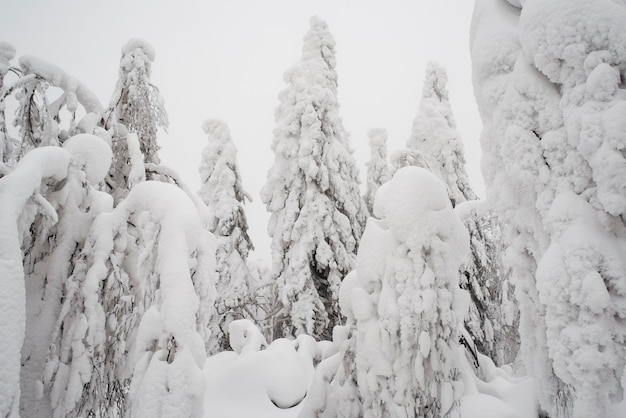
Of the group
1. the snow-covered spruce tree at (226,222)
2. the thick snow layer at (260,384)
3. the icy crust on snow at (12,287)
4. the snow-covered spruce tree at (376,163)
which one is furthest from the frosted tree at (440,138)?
the icy crust on snow at (12,287)

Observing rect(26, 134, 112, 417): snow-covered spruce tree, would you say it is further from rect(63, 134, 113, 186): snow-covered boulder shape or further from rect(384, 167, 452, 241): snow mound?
rect(384, 167, 452, 241): snow mound

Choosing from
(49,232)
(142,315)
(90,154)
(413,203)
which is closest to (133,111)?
(90,154)

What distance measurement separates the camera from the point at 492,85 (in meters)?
3.76

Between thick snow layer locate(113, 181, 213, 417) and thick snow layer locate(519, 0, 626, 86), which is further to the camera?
thick snow layer locate(519, 0, 626, 86)

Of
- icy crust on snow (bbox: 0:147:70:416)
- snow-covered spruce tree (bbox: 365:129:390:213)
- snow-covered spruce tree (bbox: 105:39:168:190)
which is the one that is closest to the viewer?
icy crust on snow (bbox: 0:147:70:416)

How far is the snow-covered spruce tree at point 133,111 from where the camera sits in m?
4.96

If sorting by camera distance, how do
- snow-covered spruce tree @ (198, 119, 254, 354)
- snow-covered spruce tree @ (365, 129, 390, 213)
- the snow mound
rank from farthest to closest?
snow-covered spruce tree @ (365, 129, 390, 213), snow-covered spruce tree @ (198, 119, 254, 354), the snow mound

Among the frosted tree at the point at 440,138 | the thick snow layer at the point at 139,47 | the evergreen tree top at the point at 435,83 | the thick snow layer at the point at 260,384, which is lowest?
the thick snow layer at the point at 260,384

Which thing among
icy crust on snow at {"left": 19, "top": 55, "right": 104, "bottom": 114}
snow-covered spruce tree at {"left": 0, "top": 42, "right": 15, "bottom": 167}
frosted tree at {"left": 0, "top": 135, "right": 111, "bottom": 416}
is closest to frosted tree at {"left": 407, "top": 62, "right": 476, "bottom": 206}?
icy crust on snow at {"left": 19, "top": 55, "right": 104, "bottom": 114}

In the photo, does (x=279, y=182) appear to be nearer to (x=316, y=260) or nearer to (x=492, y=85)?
(x=316, y=260)

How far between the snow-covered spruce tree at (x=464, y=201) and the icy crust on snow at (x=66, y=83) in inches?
277

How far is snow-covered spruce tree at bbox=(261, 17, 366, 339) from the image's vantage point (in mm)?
12617

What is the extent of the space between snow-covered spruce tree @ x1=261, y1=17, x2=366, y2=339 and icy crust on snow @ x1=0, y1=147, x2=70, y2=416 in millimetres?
10174

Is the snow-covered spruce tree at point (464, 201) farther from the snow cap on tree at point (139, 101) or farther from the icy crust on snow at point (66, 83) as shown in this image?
the icy crust on snow at point (66, 83)
